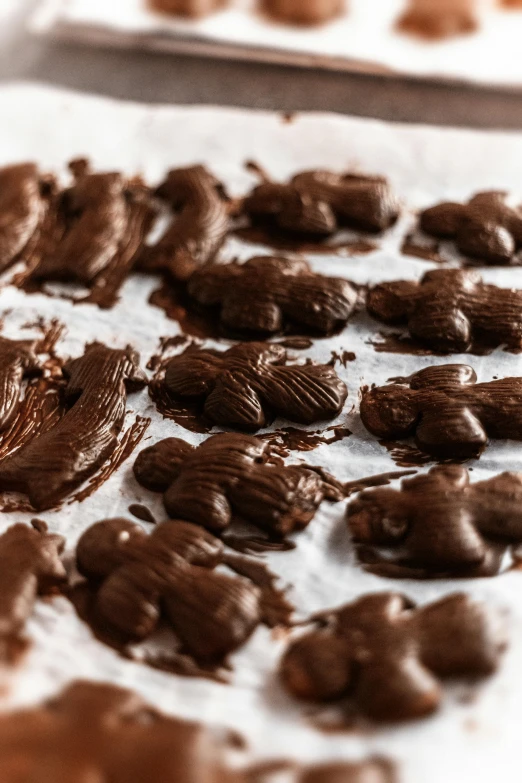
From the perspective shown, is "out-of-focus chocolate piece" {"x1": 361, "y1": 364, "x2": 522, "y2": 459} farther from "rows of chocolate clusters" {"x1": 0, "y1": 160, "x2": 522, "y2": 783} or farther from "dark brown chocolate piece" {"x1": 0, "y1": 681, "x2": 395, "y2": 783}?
"dark brown chocolate piece" {"x1": 0, "y1": 681, "x2": 395, "y2": 783}

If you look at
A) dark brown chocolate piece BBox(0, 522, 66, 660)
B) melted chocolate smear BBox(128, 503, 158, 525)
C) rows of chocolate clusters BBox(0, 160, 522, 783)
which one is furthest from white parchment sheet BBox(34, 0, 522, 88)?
dark brown chocolate piece BBox(0, 522, 66, 660)

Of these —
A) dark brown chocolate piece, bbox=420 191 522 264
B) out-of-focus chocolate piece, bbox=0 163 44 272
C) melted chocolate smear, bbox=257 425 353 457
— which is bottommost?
melted chocolate smear, bbox=257 425 353 457

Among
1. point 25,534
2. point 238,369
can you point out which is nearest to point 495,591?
point 238,369

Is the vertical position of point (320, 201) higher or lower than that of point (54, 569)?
higher

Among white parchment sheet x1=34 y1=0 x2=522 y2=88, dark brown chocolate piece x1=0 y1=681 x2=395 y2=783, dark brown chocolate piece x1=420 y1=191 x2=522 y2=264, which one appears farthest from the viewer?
white parchment sheet x1=34 y1=0 x2=522 y2=88

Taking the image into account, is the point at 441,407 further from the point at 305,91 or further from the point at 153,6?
the point at 153,6

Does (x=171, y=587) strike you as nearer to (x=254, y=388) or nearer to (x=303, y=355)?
(x=254, y=388)
